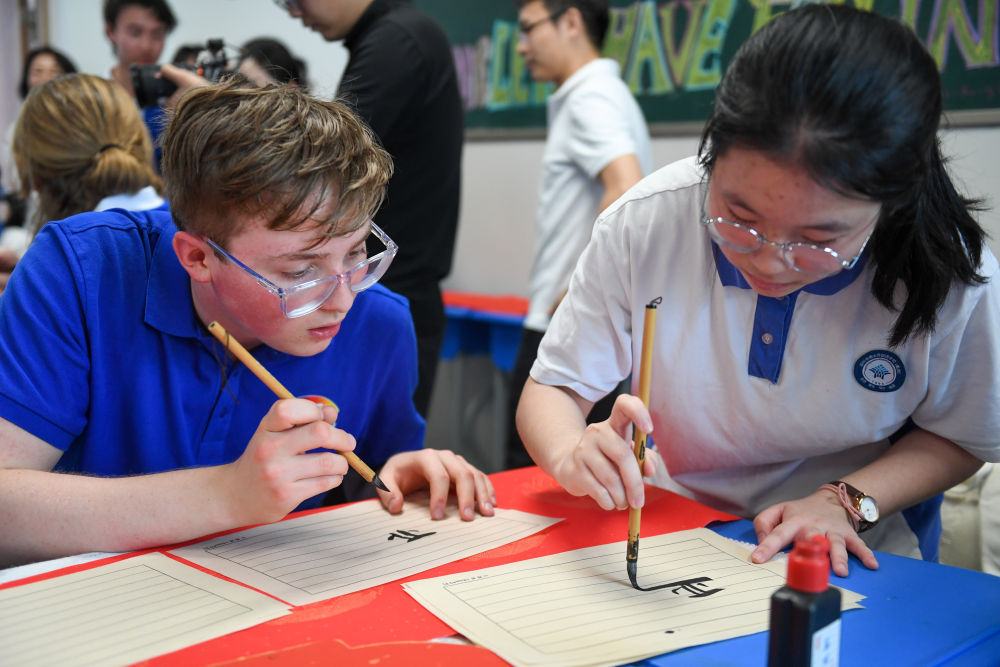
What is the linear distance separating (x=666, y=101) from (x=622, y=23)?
0.34m

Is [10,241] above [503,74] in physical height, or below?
below

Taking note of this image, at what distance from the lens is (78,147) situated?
68.6 inches

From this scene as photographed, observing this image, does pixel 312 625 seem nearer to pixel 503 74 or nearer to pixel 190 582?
pixel 190 582

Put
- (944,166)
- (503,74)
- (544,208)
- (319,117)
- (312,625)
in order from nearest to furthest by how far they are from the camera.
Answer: (312,625)
(944,166)
(319,117)
(544,208)
(503,74)

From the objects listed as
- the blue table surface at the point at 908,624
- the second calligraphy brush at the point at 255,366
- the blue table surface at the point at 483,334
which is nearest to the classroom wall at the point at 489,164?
the blue table surface at the point at 483,334

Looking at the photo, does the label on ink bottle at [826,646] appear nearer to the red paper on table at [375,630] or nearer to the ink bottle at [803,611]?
the ink bottle at [803,611]

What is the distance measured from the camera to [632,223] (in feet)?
3.74

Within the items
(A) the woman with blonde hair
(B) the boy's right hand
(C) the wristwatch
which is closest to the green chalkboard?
(C) the wristwatch

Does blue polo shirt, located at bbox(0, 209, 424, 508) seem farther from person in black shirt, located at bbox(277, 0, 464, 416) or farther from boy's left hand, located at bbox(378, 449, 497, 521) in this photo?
person in black shirt, located at bbox(277, 0, 464, 416)

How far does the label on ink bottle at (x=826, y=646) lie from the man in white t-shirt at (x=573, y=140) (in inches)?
61.9

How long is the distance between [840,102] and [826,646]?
19.9 inches

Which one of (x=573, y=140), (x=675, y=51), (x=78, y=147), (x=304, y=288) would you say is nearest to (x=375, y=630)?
(x=304, y=288)

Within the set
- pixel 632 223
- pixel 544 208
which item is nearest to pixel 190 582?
pixel 632 223

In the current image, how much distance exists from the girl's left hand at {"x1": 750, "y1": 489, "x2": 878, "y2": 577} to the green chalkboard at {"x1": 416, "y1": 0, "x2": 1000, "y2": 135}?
549 mm
